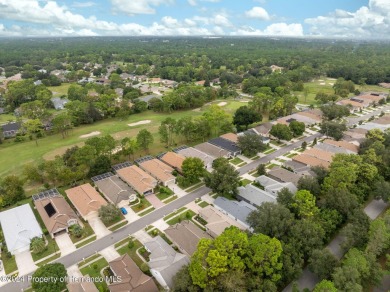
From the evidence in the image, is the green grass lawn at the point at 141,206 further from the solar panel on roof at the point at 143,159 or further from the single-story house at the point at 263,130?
the single-story house at the point at 263,130

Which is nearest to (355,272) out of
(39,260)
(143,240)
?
(143,240)

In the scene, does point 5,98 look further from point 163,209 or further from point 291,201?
point 291,201

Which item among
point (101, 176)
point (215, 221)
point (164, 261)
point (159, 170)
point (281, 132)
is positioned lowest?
point (101, 176)

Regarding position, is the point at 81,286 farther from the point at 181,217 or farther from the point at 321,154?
Answer: the point at 321,154

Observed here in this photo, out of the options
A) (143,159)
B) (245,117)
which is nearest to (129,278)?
(143,159)

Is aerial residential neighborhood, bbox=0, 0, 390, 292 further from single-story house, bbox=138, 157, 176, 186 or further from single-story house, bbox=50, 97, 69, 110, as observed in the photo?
single-story house, bbox=50, 97, 69, 110
